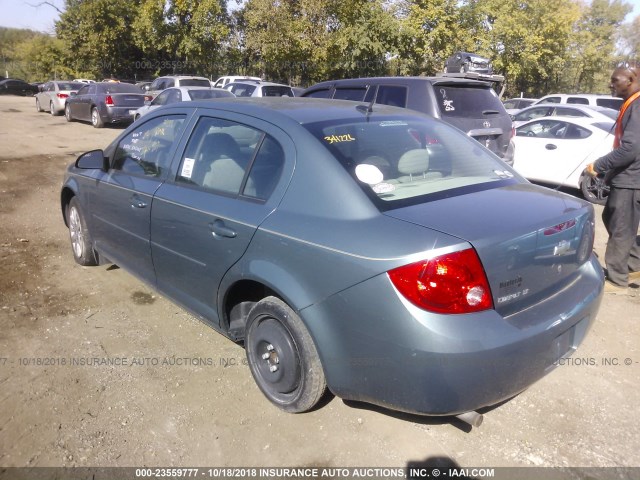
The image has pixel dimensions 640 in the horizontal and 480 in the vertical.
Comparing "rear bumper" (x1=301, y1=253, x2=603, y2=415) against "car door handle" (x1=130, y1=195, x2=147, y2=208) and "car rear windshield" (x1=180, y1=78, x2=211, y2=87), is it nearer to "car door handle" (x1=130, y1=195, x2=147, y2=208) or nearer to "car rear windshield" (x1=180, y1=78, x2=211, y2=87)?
"car door handle" (x1=130, y1=195, x2=147, y2=208)

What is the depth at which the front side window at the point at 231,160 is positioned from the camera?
2895mm

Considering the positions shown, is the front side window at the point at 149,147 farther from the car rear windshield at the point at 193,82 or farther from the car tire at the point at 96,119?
the car rear windshield at the point at 193,82

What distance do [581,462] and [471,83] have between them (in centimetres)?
501

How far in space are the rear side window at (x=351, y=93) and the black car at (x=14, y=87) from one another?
39173mm

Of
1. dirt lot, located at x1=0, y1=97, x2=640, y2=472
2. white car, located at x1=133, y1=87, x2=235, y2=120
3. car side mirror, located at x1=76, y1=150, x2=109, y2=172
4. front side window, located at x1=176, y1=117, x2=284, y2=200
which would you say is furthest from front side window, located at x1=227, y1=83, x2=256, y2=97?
front side window, located at x1=176, y1=117, x2=284, y2=200

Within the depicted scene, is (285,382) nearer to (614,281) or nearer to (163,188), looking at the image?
(163,188)

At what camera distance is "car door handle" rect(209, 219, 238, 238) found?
113 inches

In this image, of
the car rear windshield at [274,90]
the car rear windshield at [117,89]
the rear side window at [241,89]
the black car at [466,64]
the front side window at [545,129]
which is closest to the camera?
the front side window at [545,129]

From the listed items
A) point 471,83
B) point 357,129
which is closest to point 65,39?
point 471,83

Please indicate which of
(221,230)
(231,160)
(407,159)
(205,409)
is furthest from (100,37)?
(205,409)

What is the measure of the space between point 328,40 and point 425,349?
24439 mm

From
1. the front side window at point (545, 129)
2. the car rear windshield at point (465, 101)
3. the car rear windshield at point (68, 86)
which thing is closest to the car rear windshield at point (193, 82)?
the car rear windshield at point (68, 86)

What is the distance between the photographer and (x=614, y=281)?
475 centimetres

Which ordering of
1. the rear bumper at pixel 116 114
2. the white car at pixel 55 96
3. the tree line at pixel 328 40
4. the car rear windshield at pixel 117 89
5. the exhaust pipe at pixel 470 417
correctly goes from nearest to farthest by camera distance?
1. the exhaust pipe at pixel 470 417
2. the rear bumper at pixel 116 114
3. the car rear windshield at pixel 117 89
4. the white car at pixel 55 96
5. the tree line at pixel 328 40
